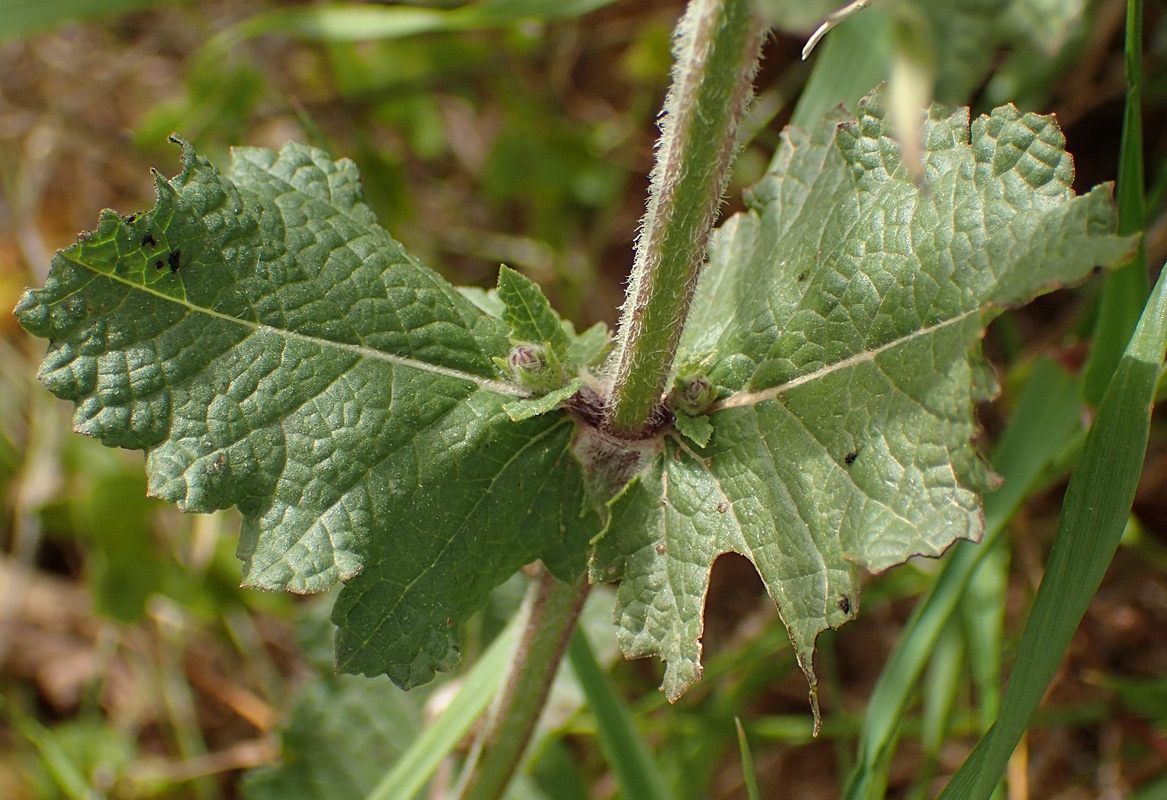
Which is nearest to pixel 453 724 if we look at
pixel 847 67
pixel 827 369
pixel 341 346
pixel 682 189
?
pixel 341 346

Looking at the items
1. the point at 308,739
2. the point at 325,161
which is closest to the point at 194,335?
the point at 325,161

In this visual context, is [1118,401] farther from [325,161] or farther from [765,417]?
[325,161]

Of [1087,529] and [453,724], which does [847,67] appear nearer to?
[1087,529]

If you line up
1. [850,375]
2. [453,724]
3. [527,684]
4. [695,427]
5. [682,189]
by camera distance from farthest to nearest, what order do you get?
[453,724]
[527,684]
[695,427]
[850,375]
[682,189]

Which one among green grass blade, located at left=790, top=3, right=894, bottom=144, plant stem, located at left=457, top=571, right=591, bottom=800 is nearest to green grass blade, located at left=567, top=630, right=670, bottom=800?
plant stem, located at left=457, top=571, right=591, bottom=800

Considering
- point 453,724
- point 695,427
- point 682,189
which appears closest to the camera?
point 682,189

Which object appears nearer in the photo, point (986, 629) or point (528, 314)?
point (528, 314)

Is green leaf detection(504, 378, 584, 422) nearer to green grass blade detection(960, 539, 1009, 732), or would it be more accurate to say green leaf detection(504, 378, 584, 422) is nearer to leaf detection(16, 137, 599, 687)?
leaf detection(16, 137, 599, 687)
